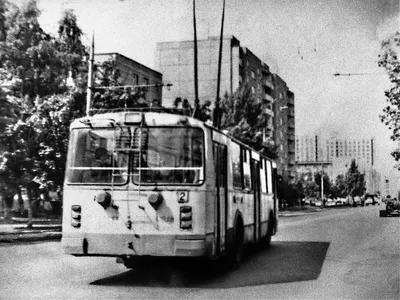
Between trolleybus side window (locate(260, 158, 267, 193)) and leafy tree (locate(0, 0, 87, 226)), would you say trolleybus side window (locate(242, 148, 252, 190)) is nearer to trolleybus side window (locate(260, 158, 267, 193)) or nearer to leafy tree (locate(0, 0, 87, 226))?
trolleybus side window (locate(260, 158, 267, 193))

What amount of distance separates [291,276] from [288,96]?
325 feet

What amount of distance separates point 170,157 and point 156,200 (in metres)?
0.74

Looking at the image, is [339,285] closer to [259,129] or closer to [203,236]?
[203,236]

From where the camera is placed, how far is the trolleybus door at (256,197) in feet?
44.0

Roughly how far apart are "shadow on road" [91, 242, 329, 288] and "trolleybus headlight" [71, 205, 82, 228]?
1.01 metres

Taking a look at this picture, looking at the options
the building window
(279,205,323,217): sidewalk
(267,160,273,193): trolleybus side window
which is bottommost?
(279,205,323,217): sidewalk

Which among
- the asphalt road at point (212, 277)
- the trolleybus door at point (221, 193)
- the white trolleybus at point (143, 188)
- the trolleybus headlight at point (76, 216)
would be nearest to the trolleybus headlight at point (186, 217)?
the white trolleybus at point (143, 188)

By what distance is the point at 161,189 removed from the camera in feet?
29.0

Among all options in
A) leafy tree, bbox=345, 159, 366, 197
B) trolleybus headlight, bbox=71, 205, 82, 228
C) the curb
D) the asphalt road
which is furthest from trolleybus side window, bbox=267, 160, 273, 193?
leafy tree, bbox=345, 159, 366, 197

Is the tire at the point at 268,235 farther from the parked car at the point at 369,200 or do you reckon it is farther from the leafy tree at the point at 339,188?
the parked car at the point at 369,200

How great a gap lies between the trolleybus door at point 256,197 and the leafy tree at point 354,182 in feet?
380

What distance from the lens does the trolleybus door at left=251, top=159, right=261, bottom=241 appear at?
13.4m

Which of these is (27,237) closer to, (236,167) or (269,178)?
(269,178)

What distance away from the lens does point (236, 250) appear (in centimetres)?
1101
